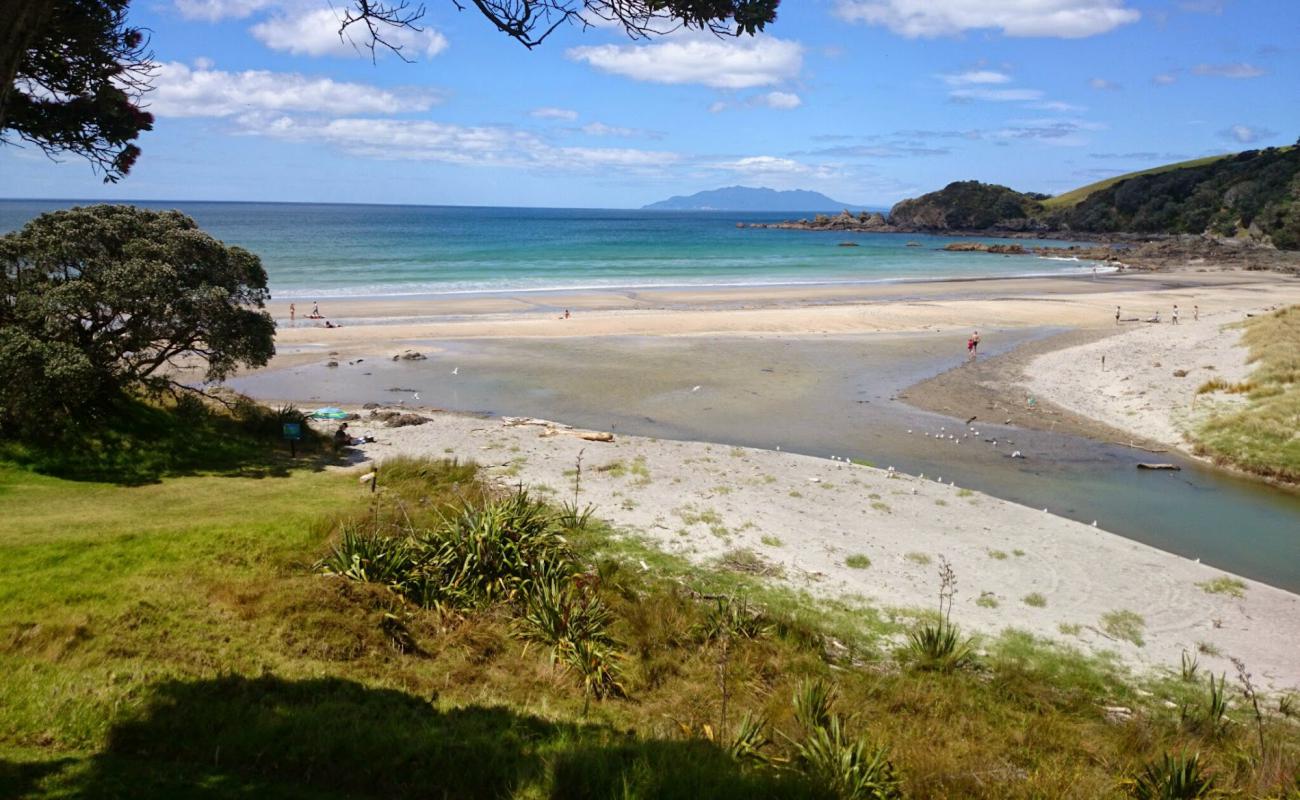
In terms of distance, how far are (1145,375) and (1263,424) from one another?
709 cm

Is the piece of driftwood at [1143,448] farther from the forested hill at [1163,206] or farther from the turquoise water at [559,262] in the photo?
the forested hill at [1163,206]

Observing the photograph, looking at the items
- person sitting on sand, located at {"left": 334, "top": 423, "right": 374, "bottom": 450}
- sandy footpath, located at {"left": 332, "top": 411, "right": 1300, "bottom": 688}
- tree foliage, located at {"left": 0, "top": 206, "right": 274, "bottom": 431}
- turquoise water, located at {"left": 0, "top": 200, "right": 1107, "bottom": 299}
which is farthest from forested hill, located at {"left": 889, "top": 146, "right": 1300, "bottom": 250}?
tree foliage, located at {"left": 0, "top": 206, "right": 274, "bottom": 431}

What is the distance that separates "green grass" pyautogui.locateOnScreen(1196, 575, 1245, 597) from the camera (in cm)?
1105

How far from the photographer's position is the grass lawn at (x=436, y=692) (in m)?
5.52

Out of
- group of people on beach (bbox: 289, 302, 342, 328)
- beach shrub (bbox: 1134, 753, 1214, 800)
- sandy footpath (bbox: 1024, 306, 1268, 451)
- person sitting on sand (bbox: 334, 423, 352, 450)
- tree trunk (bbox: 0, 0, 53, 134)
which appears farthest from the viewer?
group of people on beach (bbox: 289, 302, 342, 328)

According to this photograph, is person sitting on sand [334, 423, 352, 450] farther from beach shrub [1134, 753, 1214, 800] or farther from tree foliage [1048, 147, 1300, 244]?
tree foliage [1048, 147, 1300, 244]

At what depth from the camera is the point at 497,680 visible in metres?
7.44

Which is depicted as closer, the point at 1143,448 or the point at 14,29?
the point at 14,29

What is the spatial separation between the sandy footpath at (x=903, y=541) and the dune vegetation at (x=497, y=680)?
0.68m

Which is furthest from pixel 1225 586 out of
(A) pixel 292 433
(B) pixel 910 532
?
(A) pixel 292 433

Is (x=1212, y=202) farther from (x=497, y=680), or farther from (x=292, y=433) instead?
(x=497, y=680)

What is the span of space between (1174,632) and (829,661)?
469 cm

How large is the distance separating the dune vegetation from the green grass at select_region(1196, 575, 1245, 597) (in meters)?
2.63

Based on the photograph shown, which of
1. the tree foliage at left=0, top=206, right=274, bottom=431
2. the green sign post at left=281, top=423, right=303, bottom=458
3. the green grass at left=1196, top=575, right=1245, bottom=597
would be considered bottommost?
the green grass at left=1196, top=575, right=1245, bottom=597
